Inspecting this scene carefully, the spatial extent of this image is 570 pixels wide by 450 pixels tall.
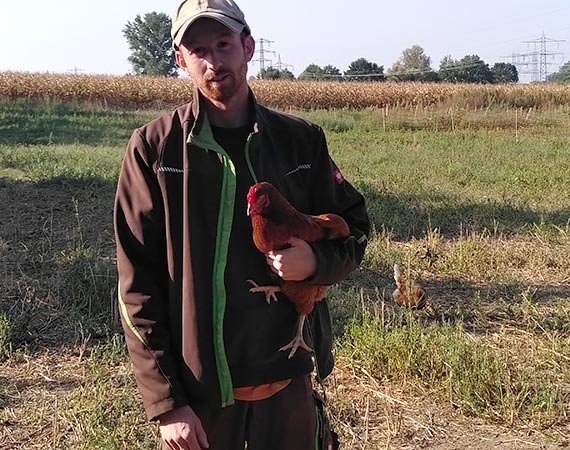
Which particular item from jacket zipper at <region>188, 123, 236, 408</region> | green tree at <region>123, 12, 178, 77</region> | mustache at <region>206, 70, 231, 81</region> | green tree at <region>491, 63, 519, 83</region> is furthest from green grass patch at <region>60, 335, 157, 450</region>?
green tree at <region>491, 63, 519, 83</region>

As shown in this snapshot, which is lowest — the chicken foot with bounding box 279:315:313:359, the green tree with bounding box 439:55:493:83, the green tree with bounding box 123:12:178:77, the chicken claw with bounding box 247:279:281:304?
the chicken foot with bounding box 279:315:313:359

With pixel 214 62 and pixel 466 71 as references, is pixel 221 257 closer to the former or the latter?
pixel 214 62

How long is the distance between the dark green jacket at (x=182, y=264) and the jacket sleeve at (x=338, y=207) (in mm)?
17

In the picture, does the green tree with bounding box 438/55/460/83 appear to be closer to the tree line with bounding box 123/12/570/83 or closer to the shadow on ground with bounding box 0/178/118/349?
the tree line with bounding box 123/12/570/83

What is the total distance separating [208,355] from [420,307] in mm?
3242

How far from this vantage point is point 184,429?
1.58m

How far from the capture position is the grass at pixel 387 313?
3275 mm

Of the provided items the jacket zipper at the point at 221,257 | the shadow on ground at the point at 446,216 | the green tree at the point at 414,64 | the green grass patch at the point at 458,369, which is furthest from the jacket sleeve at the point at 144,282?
the green tree at the point at 414,64

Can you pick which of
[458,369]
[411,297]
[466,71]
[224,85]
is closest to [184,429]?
[224,85]

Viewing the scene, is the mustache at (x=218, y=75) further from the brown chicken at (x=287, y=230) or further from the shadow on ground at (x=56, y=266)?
the shadow on ground at (x=56, y=266)

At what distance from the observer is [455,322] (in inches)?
177

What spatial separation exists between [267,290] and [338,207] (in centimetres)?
31

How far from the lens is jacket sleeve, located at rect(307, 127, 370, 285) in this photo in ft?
5.56

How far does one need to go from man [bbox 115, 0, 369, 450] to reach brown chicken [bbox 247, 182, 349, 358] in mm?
24
